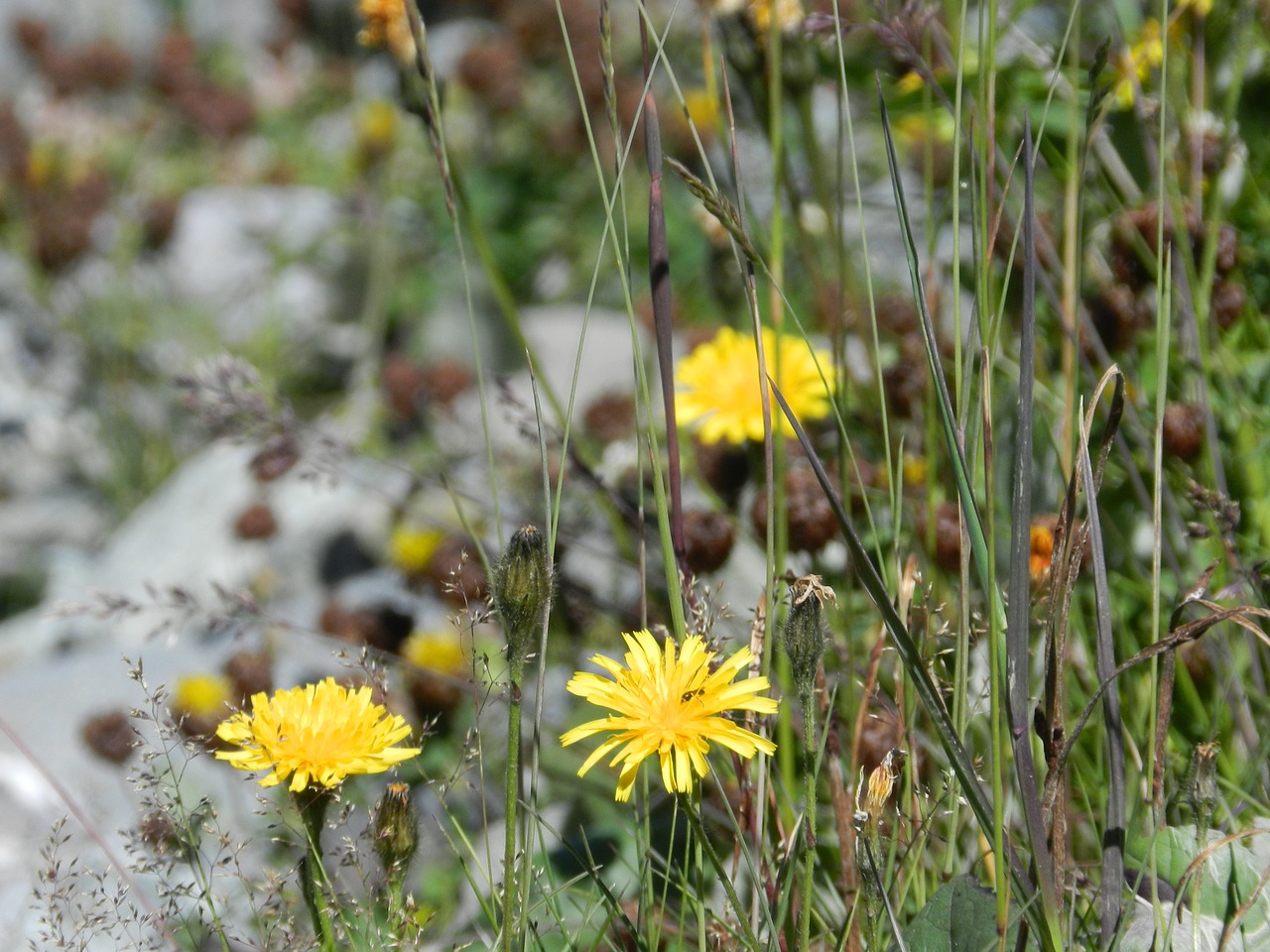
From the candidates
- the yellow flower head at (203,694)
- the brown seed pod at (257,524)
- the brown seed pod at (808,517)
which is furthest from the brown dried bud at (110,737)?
the brown seed pod at (808,517)

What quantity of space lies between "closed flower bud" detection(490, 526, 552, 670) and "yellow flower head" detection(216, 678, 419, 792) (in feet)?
0.45

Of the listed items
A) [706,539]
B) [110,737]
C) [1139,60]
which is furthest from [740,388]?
[110,737]

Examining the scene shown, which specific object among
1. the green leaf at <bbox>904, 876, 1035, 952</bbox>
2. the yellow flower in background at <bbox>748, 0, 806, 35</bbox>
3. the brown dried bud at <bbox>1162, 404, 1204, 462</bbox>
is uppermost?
the yellow flower in background at <bbox>748, 0, 806, 35</bbox>

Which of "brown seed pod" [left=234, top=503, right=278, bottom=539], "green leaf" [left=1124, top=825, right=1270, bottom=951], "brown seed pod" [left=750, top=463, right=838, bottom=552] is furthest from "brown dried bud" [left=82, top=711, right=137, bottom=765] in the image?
"green leaf" [left=1124, top=825, right=1270, bottom=951]

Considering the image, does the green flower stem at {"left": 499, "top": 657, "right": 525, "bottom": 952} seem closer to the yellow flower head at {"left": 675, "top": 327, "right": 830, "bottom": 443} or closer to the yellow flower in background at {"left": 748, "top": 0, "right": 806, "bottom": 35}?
the yellow flower head at {"left": 675, "top": 327, "right": 830, "bottom": 443}

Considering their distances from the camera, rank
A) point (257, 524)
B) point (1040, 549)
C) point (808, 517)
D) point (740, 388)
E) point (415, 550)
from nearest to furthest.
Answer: point (1040, 549)
point (808, 517)
point (740, 388)
point (415, 550)
point (257, 524)

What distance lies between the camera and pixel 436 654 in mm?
1705

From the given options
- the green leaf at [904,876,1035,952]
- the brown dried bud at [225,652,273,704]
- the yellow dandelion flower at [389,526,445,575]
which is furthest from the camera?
the yellow dandelion flower at [389,526,445,575]

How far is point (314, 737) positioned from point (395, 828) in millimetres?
83

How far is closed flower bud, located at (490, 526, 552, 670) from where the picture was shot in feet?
2.19

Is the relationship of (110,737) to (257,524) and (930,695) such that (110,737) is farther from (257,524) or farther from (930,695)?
(930,695)

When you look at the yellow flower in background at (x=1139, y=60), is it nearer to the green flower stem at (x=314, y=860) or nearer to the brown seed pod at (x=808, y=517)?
the brown seed pod at (x=808, y=517)

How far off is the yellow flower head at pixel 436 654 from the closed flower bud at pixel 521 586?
1.01m

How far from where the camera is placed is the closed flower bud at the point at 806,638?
69 cm
